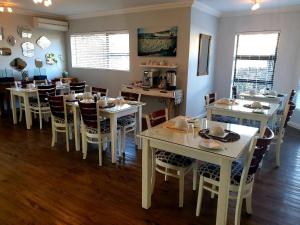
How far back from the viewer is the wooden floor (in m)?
2.21

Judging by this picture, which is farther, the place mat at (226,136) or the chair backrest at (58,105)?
the chair backrest at (58,105)

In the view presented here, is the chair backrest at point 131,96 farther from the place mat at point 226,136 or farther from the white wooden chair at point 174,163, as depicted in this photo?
the place mat at point 226,136

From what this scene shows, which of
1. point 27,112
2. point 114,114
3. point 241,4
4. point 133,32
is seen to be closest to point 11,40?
point 27,112

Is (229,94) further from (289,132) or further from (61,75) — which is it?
(61,75)

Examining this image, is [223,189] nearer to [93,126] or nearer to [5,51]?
[93,126]

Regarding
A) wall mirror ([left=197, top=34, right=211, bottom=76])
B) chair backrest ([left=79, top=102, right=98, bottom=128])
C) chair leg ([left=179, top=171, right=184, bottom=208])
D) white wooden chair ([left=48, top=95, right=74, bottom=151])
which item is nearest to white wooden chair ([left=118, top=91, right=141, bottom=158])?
chair backrest ([left=79, top=102, right=98, bottom=128])

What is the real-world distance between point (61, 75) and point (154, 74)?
10.7ft

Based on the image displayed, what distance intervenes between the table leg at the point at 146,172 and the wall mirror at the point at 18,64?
5226 mm

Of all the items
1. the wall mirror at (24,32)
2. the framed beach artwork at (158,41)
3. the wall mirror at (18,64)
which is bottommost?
the wall mirror at (18,64)

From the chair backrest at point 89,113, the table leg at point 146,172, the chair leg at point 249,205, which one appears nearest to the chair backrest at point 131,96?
the chair backrest at point 89,113

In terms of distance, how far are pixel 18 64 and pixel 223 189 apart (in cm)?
600

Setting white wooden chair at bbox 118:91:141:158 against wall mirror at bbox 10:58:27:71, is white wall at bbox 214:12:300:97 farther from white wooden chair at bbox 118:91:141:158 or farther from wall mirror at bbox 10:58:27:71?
wall mirror at bbox 10:58:27:71

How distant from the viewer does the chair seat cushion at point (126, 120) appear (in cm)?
350

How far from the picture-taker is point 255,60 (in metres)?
5.61
